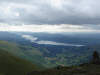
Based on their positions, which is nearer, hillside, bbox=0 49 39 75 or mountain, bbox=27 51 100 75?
mountain, bbox=27 51 100 75

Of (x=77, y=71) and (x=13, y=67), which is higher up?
(x=77, y=71)

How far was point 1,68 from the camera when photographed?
138 meters

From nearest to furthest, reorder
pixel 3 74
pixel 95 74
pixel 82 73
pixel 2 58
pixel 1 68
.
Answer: pixel 95 74 < pixel 82 73 < pixel 3 74 < pixel 1 68 < pixel 2 58

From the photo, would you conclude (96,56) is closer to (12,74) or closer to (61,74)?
(61,74)

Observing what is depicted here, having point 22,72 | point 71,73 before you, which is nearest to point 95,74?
point 71,73

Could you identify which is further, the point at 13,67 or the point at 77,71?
the point at 13,67

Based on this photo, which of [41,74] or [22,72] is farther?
[22,72]

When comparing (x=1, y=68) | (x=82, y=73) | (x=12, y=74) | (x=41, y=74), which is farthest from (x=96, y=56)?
(x=1, y=68)

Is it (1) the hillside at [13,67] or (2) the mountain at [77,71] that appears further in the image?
(1) the hillside at [13,67]

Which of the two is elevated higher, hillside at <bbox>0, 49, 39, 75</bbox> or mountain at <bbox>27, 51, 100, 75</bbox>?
mountain at <bbox>27, 51, 100, 75</bbox>

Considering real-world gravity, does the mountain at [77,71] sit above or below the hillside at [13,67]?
above

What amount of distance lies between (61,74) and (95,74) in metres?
13.4

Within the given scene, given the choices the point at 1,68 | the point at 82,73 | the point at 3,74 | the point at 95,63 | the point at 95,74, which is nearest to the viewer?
the point at 95,74

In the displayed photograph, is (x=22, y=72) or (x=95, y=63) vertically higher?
(x=95, y=63)
